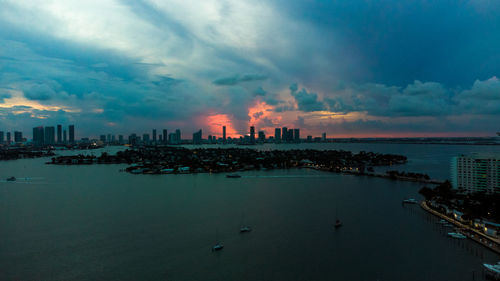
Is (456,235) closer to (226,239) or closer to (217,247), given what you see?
(226,239)

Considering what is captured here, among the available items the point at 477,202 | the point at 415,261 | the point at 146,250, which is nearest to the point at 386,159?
the point at 477,202

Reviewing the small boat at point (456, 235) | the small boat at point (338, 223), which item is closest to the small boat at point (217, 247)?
the small boat at point (338, 223)

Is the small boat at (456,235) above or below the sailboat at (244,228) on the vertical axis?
above

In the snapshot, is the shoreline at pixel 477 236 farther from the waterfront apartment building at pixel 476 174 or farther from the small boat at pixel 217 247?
the small boat at pixel 217 247

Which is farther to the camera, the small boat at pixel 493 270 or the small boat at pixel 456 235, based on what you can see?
the small boat at pixel 456 235

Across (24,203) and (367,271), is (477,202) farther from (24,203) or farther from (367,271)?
(24,203)

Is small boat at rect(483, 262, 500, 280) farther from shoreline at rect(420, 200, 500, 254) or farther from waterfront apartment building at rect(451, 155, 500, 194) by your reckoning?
waterfront apartment building at rect(451, 155, 500, 194)

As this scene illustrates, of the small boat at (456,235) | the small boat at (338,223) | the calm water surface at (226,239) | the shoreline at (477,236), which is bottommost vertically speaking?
the calm water surface at (226,239)
